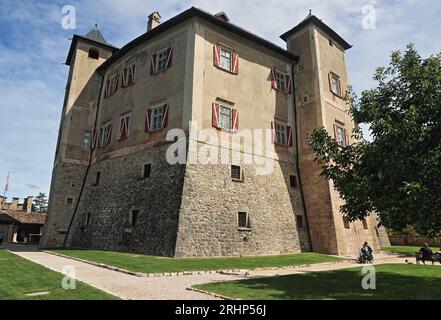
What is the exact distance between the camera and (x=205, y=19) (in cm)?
1989

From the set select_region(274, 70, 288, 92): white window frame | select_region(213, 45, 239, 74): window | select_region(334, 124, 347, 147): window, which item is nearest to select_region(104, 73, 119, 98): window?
select_region(213, 45, 239, 74): window

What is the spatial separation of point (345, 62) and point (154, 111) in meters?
16.9

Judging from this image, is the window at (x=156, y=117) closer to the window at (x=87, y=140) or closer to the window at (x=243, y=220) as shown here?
the window at (x=243, y=220)

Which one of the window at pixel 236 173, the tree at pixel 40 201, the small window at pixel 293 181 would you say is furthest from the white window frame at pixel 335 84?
the tree at pixel 40 201

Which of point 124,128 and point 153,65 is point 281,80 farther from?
point 124,128

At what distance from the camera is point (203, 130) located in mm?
18078

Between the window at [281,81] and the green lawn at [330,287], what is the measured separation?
14953 millimetres

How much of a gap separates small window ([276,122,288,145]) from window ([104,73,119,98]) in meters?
12.7

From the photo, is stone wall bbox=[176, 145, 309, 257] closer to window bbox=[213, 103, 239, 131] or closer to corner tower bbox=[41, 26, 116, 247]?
window bbox=[213, 103, 239, 131]

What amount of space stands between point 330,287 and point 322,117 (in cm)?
1479

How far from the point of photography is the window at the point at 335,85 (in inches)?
923

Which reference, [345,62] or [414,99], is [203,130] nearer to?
[414,99]
